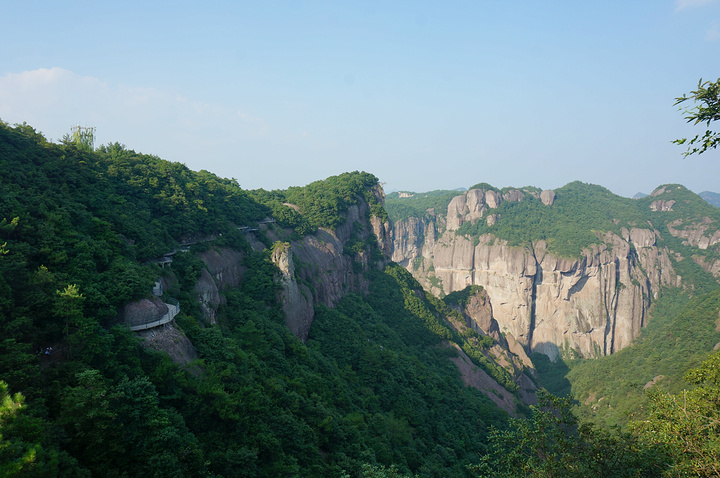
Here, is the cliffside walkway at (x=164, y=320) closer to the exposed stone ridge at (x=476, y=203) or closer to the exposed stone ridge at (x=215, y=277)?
the exposed stone ridge at (x=215, y=277)

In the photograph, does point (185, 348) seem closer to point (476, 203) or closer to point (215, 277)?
point (215, 277)

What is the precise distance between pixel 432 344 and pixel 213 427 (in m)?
38.8

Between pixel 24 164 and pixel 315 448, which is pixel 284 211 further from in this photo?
pixel 315 448

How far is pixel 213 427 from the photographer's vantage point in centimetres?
1645

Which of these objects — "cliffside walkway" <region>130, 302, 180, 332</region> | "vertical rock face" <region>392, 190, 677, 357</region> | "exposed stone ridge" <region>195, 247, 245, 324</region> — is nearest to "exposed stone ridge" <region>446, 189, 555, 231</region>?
"vertical rock face" <region>392, 190, 677, 357</region>

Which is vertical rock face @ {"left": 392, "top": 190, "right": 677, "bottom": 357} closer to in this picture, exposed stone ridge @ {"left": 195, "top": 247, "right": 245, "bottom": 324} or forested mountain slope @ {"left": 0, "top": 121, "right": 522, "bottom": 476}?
forested mountain slope @ {"left": 0, "top": 121, "right": 522, "bottom": 476}

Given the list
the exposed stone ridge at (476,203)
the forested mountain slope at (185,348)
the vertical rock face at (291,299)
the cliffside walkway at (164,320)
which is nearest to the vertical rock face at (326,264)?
the vertical rock face at (291,299)

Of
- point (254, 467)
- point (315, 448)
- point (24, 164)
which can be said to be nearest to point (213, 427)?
point (254, 467)

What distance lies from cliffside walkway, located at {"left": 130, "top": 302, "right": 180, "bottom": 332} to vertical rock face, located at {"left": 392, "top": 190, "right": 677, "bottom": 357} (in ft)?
354

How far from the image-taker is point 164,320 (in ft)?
61.1

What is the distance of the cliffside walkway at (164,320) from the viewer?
57.7 feet

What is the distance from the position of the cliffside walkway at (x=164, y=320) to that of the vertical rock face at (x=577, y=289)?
4243 inches

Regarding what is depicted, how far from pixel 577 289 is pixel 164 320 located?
391 ft

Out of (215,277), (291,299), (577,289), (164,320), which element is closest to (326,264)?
(291,299)
